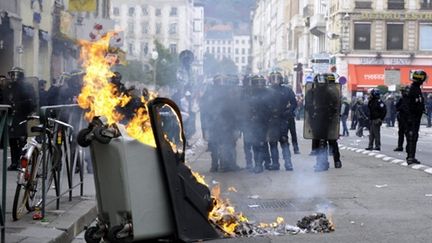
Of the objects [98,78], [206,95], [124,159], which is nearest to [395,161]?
[206,95]

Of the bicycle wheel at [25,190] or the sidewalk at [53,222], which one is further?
the bicycle wheel at [25,190]

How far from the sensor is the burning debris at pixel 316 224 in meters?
7.45

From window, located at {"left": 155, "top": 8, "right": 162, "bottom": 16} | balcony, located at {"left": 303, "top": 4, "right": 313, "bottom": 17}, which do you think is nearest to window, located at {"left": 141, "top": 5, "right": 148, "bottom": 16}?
window, located at {"left": 155, "top": 8, "right": 162, "bottom": 16}

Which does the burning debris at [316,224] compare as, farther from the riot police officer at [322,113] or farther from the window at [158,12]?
the window at [158,12]

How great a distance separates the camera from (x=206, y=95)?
13.8 m

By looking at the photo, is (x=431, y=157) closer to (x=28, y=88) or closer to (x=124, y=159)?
(x=28, y=88)

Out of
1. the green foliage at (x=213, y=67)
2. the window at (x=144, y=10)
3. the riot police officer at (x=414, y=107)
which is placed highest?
the window at (x=144, y=10)

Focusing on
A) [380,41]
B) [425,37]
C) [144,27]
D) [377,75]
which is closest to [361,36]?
[380,41]

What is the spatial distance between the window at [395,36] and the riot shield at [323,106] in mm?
42701

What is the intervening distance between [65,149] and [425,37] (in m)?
49.3

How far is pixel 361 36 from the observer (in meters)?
54.7

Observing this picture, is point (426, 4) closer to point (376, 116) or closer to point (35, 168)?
point (376, 116)

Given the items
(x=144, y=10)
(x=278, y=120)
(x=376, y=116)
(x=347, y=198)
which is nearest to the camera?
(x=347, y=198)

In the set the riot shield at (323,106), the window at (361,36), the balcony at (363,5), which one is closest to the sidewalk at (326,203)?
the riot shield at (323,106)
